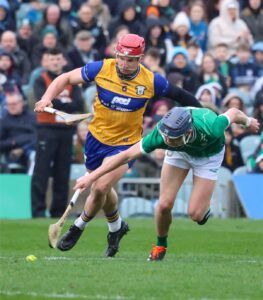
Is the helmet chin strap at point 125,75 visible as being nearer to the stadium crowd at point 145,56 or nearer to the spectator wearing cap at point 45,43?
the stadium crowd at point 145,56

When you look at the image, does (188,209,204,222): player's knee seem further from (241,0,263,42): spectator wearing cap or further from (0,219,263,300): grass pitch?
(241,0,263,42): spectator wearing cap

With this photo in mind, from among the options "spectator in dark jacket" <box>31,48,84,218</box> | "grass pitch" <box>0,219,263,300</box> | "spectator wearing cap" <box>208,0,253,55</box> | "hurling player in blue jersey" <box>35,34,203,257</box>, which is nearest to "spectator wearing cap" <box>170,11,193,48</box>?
"spectator wearing cap" <box>208,0,253,55</box>

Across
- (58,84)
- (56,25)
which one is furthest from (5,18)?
(58,84)

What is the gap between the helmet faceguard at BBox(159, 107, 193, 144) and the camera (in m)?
10.9

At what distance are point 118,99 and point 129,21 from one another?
10.8 m

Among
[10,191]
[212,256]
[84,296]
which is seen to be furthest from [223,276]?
[10,191]

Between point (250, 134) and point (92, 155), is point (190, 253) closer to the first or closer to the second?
point (92, 155)

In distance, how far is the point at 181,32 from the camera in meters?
23.4

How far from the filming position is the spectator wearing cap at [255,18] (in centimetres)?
2453

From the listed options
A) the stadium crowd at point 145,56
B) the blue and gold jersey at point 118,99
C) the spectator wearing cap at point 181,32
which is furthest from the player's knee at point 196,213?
the spectator wearing cap at point 181,32

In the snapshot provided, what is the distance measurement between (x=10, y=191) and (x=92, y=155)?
6325 mm

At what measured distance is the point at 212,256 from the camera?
13.1m

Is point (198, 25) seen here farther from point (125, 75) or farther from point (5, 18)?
point (125, 75)

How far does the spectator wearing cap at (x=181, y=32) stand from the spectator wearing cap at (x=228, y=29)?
59 cm
